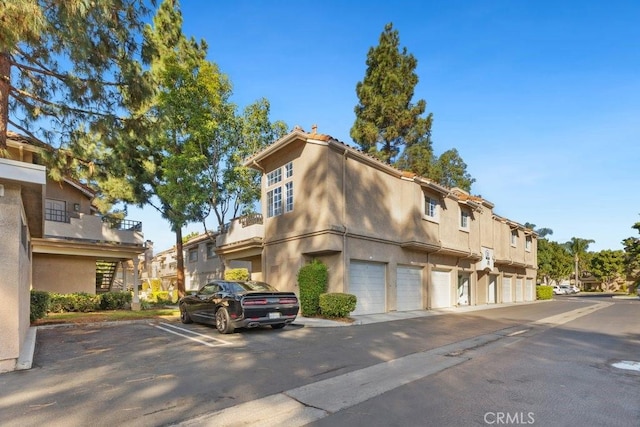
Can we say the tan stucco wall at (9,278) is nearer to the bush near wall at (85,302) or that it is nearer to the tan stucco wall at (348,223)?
the tan stucco wall at (348,223)

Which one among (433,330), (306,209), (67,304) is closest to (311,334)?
(433,330)

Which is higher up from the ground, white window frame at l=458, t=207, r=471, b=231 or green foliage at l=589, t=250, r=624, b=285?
white window frame at l=458, t=207, r=471, b=231

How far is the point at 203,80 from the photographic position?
21172 mm

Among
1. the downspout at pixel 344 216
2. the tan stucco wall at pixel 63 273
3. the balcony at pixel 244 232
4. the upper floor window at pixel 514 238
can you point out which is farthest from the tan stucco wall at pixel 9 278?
the upper floor window at pixel 514 238

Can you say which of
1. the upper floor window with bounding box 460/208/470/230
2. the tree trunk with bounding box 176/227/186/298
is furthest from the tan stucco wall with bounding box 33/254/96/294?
the upper floor window with bounding box 460/208/470/230

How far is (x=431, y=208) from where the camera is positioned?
71.4 feet

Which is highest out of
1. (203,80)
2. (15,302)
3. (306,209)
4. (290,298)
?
(203,80)

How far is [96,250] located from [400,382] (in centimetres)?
1796

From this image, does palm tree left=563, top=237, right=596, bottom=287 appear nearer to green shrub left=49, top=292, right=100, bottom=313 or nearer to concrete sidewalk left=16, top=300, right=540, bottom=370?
concrete sidewalk left=16, top=300, right=540, bottom=370

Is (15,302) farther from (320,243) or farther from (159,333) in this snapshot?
(320,243)

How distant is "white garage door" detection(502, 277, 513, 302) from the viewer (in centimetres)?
3171

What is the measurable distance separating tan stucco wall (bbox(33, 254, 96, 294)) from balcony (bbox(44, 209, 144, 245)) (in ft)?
5.54

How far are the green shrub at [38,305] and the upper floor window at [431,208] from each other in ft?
56.5

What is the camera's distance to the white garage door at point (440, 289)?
2166 cm
